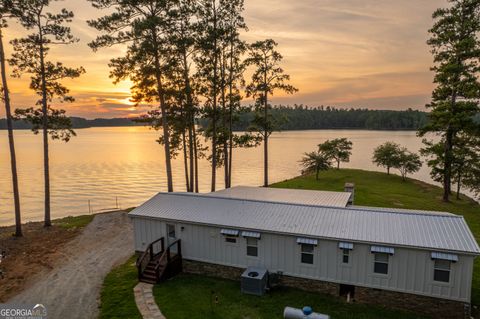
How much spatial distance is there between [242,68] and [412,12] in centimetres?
1442

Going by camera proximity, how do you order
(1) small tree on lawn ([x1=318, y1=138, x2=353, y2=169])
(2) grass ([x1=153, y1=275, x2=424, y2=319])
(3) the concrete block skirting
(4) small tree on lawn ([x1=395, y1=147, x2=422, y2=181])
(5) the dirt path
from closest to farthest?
1. (3) the concrete block skirting
2. (2) grass ([x1=153, y1=275, x2=424, y2=319])
3. (5) the dirt path
4. (4) small tree on lawn ([x1=395, y1=147, x2=422, y2=181])
5. (1) small tree on lawn ([x1=318, y1=138, x2=353, y2=169])

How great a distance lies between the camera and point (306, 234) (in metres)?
12.6

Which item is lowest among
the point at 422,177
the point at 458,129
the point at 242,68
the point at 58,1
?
the point at 422,177

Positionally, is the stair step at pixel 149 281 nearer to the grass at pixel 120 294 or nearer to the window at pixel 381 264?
the grass at pixel 120 294

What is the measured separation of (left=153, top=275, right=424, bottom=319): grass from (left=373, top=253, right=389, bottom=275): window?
1.45m

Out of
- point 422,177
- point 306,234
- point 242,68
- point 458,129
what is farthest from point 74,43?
point 422,177

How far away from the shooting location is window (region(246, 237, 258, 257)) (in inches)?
543

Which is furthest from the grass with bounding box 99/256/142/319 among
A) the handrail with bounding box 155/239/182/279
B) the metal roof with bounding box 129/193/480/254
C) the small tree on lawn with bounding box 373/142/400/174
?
the small tree on lawn with bounding box 373/142/400/174

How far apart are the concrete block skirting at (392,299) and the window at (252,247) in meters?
0.99

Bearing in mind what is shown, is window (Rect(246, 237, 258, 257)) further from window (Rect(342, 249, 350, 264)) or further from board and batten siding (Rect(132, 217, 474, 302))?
window (Rect(342, 249, 350, 264))

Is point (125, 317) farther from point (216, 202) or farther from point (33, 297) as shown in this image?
point (216, 202)

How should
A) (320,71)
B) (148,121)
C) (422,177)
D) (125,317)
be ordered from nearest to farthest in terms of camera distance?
(125,317)
(148,121)
(320,71)
(422,177)

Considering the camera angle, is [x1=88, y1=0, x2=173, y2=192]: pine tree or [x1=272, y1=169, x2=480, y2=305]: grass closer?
[x1=88, y1=0, x2=173, y2=192]: pine tree

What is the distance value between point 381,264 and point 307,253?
2870 millimetres
